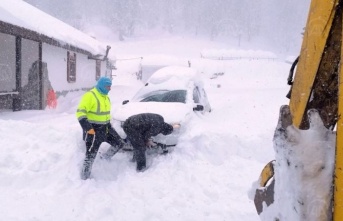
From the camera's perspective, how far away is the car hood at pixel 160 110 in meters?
6.66

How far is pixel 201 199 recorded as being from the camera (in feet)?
16.1

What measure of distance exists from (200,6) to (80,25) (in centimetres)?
3463

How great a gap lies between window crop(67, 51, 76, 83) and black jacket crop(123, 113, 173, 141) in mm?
12045

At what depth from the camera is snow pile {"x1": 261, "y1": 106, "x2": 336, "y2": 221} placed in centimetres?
135

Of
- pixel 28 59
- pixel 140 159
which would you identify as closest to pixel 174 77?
pixel 140 159

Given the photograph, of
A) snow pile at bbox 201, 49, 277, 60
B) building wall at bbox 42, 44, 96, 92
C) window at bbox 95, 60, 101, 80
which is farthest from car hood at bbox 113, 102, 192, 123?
snow pile at bbox 201, 49, 277, 60

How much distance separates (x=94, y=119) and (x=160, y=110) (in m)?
1.69

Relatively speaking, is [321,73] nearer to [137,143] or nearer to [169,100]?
[137,143]

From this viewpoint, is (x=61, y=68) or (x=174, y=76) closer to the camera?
(x=174, y=76)

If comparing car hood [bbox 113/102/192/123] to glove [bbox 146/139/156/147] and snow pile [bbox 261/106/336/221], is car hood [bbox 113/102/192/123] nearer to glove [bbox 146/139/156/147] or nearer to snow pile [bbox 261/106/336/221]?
glove [bbox 146/139/156/147]

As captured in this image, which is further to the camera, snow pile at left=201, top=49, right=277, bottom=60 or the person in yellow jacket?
snow pile at left=201, top=49, right=277, bottom=60

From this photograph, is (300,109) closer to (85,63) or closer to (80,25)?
(85,63)

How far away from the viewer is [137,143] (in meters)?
5.90

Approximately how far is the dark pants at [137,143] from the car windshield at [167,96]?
208 cm
